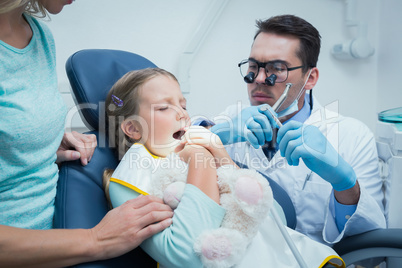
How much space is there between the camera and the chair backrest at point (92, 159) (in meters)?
1.09

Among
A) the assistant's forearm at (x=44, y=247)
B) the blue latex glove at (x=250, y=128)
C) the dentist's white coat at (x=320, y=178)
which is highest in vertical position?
the blue latex glove at (x=250, y=128)

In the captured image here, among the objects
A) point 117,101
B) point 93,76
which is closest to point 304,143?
point 117,101

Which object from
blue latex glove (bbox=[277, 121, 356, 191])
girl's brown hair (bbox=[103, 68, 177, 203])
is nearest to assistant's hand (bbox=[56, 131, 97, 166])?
girl's brown hair (bbox=[103, 68, 177, 203])

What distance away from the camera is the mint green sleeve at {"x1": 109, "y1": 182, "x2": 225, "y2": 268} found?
3.09 ft

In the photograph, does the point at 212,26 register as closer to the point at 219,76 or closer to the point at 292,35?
the point at 219,76

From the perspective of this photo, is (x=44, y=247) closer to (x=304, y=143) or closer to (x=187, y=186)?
(x=187, y=186)

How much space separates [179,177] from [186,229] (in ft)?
0.61

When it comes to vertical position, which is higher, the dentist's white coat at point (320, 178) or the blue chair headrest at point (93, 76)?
the blue chair headrest at point (93, 76)

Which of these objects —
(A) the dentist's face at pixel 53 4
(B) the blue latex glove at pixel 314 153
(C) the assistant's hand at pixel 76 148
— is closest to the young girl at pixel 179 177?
(C) the assistant's hand at pixel 76 148

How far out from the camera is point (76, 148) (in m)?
1.22

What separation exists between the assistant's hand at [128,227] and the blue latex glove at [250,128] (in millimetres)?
545

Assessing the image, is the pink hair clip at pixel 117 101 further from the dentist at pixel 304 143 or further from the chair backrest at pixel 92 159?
the dentist at pixel 304 143

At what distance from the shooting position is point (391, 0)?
8.76 feet

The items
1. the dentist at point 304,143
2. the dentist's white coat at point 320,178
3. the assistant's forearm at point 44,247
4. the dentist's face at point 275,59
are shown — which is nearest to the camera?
the assistant's forearm at point 44,247
